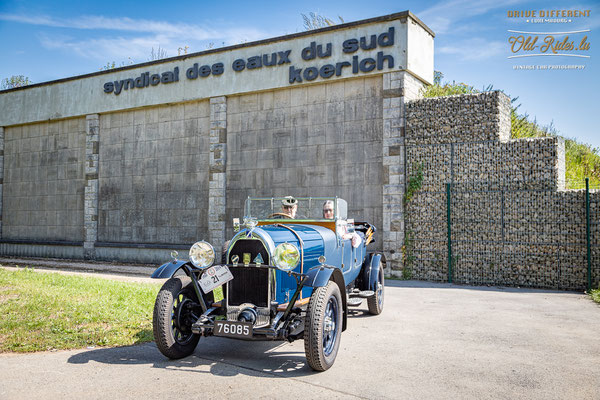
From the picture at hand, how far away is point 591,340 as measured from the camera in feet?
18.7

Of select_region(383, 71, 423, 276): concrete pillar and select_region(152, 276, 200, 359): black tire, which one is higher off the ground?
select_region(383, 71, 423, 276): concrete pillar

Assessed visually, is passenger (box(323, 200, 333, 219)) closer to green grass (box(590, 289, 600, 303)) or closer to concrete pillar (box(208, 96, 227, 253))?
green grass (box(590, 289, 600, 303))

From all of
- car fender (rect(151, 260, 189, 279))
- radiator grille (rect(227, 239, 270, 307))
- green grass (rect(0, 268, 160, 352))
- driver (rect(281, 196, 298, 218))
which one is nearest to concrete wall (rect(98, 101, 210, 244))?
green grass (rect(0, 268, 160, 352))

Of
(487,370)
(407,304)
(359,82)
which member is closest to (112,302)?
(407,304)

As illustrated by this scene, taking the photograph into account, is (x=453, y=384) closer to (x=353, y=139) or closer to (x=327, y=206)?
(x=327, y=206)

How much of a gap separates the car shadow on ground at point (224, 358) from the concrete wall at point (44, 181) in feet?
41.1

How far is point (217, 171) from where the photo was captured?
13727mm

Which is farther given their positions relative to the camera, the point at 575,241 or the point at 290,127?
the point at 290,127

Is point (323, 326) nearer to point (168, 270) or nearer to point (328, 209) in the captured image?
point (168, 270)

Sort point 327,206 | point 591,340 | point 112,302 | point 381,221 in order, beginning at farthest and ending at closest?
1. point 381,221
2. point 112,302
3. point 327,206
4. point 591,340

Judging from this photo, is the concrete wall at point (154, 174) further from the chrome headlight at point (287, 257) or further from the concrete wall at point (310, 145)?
the chrome headlight at point (287, 257)

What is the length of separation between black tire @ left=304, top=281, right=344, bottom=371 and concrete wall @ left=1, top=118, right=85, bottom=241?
13789 mm

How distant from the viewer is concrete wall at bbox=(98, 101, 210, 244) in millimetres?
14219

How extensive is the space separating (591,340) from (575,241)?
4690mm
